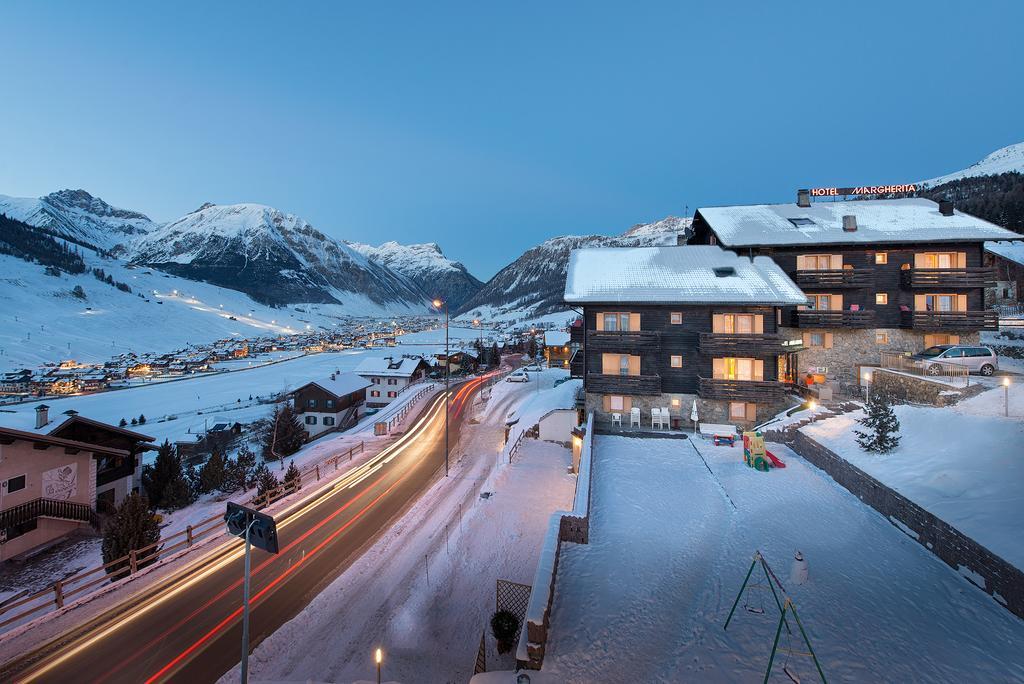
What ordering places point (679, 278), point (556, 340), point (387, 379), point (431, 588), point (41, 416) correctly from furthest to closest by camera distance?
point (556, 340) < point (387, 379) < point (679, 278) < point (41, 416) < point (431, 588)

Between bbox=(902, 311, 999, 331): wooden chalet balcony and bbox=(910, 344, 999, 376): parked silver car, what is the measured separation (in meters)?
4.93

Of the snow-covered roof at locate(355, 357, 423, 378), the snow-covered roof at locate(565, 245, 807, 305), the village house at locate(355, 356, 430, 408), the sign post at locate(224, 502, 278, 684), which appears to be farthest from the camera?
the snow-covered roof at locate(355, 357, 423, 378)

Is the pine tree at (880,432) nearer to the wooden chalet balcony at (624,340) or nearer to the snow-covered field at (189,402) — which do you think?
the wooden chalet balcony at (624,340)

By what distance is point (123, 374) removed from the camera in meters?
110

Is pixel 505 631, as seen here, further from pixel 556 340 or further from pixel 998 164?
pixel 998 164

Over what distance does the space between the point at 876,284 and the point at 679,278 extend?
14.7 metres

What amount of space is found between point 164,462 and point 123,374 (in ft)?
354

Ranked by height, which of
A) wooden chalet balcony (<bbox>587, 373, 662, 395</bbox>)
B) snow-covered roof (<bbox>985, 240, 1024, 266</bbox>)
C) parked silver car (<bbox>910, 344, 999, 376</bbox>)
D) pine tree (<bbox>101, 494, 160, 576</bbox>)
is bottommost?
pine tree (<bbox>101, 494, 160, 576</bbox>)

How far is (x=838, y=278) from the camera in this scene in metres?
29.6

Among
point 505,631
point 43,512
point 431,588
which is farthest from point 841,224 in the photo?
point 43,512

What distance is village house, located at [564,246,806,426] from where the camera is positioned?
26312 millimetres

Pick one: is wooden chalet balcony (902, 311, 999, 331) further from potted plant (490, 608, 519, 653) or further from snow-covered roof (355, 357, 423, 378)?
snow-covered roof (355, 357, 423, 378)

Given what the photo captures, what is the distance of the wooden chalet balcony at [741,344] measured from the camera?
85.0 feet

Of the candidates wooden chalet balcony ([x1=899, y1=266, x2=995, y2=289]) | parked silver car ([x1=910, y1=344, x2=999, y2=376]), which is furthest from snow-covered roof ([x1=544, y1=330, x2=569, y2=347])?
parked silver car ([x1=910, y1=344, x2=999, y2=376])
